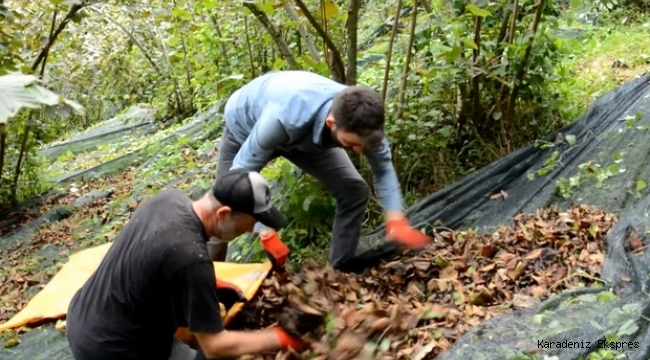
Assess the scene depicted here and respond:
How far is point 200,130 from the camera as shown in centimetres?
765

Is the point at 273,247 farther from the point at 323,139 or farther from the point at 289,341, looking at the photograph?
the point at 289,341

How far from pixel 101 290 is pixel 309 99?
1134 mm

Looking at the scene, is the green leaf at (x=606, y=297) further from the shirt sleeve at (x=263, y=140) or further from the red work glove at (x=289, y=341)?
the shirt sleeve at (x=263, y=140)

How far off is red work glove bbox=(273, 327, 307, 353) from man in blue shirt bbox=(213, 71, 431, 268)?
644 mm

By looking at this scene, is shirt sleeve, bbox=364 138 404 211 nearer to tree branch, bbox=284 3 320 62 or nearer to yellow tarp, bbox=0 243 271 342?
yellow tarp, bbox=0 243 271 342

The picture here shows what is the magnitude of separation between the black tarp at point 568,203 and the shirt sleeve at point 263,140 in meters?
0.89

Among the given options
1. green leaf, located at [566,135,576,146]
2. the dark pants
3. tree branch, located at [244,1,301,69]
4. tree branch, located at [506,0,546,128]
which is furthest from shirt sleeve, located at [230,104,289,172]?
tree branch, located at [506,0,546,128]

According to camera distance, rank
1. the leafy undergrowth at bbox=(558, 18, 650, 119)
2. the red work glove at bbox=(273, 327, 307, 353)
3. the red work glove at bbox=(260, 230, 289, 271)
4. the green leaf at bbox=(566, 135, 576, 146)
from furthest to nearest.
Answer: the leafy undergrowth at bbox=(558, 18, 650, 119), the green leaf at bbox=(566, 135, 576, 146), the red work glove at bbox=(260, 230, 289, 271), the red work glove at bbox=(273, 327, 307, 353)

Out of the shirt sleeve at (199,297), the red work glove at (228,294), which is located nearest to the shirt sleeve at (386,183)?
the red work glove at (228,294)

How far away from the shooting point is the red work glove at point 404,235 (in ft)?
10.1

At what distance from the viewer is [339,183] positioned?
3207 millimetres

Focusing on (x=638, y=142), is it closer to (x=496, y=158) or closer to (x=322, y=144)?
(x=496, y=158)

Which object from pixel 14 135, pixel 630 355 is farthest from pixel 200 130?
pixel 630 355

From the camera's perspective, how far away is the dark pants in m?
3.17
